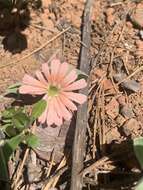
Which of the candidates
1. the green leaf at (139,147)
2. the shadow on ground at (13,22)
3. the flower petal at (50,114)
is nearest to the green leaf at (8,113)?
the flower petal at (50,114)

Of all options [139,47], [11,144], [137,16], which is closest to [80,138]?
[11,144]

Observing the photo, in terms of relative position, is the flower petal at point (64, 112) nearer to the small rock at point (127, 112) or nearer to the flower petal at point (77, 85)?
the flower petal at point (77, 85)

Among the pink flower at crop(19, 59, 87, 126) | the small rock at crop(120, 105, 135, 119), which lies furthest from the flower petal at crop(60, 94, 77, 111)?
the small rock at crop(120, 105, 135, 119)

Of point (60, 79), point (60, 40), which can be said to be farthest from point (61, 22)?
point (60, 79)

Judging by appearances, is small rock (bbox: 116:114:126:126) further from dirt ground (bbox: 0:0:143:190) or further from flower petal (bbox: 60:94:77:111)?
flower petal (bbox: 60:94:77:111)

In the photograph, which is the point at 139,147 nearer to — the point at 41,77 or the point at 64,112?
the point at 64,112

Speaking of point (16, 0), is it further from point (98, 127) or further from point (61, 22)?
point (98, 127)
